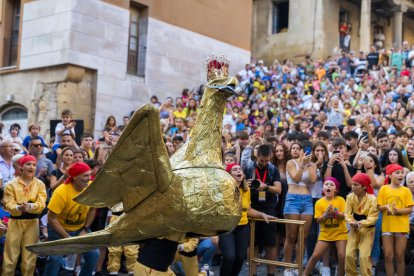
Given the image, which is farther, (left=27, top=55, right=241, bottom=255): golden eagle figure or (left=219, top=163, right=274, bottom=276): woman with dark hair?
(left=219, top=163, right=274, bottom=276): woman with dark hair

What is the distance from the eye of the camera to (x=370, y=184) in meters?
8.64

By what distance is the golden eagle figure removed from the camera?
467 centimetres

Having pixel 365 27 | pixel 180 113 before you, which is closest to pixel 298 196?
pixel 180 113

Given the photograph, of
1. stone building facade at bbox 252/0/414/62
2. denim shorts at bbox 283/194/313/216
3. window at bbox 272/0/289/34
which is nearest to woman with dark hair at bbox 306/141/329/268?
denim shorts at bbox 283/194/313/216

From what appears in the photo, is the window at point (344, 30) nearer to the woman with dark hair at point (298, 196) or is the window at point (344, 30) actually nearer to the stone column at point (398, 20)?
the stone column at point (398, 20)

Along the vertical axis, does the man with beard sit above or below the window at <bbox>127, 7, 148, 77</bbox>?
below

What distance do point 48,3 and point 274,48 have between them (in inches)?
680

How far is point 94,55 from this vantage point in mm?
19109

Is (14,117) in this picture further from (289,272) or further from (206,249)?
(289,272)

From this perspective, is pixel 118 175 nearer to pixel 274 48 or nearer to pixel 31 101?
pixel 31 101

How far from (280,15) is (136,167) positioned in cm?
3161

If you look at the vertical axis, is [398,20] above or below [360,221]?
above

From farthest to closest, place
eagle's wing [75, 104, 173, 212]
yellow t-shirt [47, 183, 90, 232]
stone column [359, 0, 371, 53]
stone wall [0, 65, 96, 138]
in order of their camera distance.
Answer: stone column [359, 0, 371, 53], stone wall [0, 65, 96, 138], yellow t-shirt [47, 183, 90, 232], eagle's wing [75, 104, 173, 212]

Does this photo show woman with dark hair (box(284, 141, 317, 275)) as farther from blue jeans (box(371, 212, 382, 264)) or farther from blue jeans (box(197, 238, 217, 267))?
blue jeans (box(197, 238, 217, 267))
